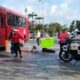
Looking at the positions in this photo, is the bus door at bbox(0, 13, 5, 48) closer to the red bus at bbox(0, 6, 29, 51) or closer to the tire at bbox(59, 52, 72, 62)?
the red bus at bbox(0, 6, 29, 51)

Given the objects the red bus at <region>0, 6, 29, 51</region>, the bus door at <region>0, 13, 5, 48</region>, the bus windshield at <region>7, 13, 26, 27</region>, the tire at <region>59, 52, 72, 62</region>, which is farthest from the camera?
the bus windshield at <region>7, 13, 26, 27</region>

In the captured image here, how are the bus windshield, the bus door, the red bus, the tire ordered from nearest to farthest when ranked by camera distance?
the tire
the bus door
the red bus
the bus windshield

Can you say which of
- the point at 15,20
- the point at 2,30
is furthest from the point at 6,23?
the point at 15,20

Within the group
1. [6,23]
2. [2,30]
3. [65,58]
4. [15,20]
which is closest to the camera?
[65,58]

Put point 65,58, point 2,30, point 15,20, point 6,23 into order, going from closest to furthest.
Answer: point 65,58 → point 2,30 → point 6,23 → point 15,20

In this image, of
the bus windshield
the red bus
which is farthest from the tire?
the bus windshield

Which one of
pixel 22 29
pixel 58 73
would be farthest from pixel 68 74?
pixel 22 29

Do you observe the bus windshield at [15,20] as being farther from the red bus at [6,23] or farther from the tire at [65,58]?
the tire at [65,58]

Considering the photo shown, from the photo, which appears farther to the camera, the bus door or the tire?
the bus door

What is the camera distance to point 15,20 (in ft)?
105

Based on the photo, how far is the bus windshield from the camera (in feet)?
98.9

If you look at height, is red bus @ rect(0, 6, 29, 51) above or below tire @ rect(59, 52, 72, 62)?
above

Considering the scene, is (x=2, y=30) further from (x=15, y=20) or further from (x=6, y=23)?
(x=15, y=20)

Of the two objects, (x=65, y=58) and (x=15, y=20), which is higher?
(x=15, y=20)
